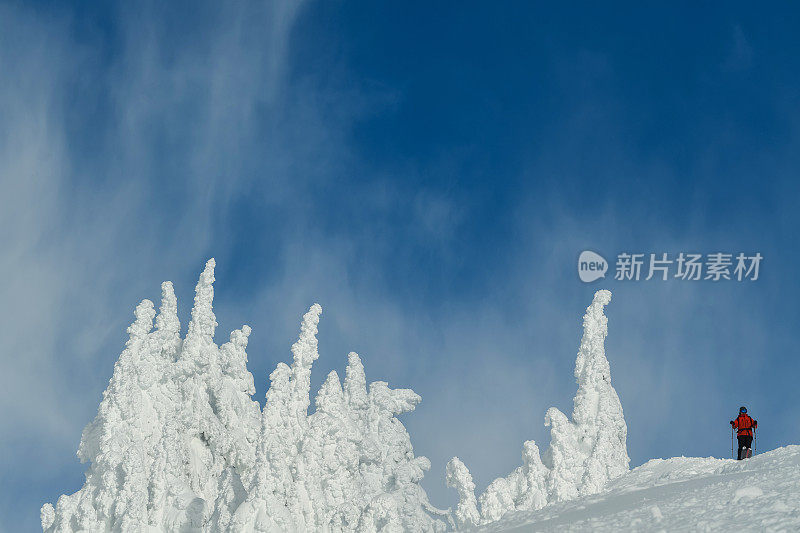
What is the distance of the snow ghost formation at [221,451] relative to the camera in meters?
37.2

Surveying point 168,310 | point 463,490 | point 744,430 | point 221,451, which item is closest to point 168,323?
point 168,310

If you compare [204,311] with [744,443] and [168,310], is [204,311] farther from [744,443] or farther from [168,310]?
[744,443]

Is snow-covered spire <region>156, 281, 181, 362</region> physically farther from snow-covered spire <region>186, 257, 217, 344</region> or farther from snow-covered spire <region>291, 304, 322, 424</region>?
snow-covered spire <region>291, 304, 322, 424</region>

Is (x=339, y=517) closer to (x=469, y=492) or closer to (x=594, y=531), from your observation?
(x=469, y=492)

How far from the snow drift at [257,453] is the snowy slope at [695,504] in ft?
60.4

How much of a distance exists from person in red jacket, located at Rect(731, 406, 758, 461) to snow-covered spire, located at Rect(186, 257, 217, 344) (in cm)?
3068

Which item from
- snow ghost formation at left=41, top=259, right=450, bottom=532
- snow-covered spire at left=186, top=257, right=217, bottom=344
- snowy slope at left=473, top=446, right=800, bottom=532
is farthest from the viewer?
snow-covered spire at left=186, top=257, right=217, bottom=344

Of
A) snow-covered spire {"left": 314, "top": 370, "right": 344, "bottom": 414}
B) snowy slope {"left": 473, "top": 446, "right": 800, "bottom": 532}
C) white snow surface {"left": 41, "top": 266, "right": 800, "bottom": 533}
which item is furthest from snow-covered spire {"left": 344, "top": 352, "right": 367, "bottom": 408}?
snowy slope {"left": 473, "top": 446, "right": 800, "bottom": 532}

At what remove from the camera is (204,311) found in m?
46.2

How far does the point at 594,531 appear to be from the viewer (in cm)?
1342

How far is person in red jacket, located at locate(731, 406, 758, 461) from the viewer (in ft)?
79.6

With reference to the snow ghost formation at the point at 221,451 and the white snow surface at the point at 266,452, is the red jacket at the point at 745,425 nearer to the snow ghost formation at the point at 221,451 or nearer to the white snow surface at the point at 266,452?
the white snow surface at the point at 266,452

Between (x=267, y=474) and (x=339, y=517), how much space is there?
6047mm

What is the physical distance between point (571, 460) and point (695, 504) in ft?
96.8
